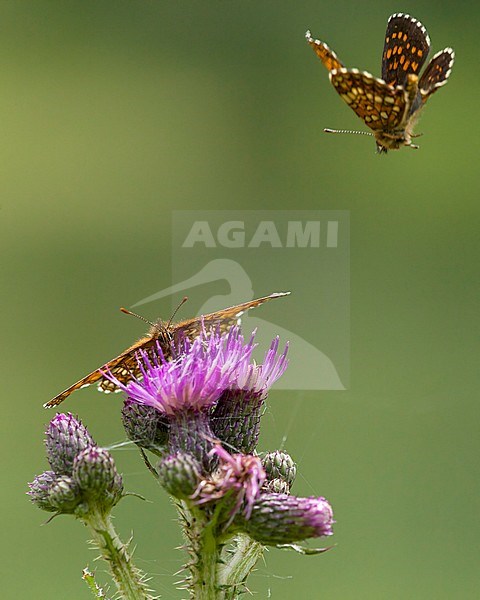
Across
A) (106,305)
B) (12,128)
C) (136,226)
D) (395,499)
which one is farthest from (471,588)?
(12,128)

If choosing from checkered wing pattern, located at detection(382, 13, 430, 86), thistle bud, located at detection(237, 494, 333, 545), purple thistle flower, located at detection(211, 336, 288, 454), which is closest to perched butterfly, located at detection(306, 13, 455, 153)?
checkered wing pattern, located at detection(382, 13, 430, 86)

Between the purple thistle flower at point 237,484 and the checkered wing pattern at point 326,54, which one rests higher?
the checkered wing pattern at point 326,54

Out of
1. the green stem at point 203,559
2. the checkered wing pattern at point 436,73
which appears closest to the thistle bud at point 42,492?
the green stem at point 203,559

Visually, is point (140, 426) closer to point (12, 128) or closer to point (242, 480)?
point (242, 480)

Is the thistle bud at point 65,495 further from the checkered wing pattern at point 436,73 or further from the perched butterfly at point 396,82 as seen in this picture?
the checkered wing pattern at point 436,73

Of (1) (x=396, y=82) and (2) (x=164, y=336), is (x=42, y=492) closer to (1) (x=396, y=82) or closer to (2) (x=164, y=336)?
(2) (x=164, y=336)

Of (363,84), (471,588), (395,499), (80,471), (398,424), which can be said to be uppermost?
(363,84)

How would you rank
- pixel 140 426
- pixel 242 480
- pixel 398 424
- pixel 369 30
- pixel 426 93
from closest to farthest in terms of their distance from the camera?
pixel 242 480 < pixel 140 426 < pixel 426 93 < pixel 398 424 < pixel 369 30

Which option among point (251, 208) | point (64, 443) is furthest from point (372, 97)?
point (251, 208)
